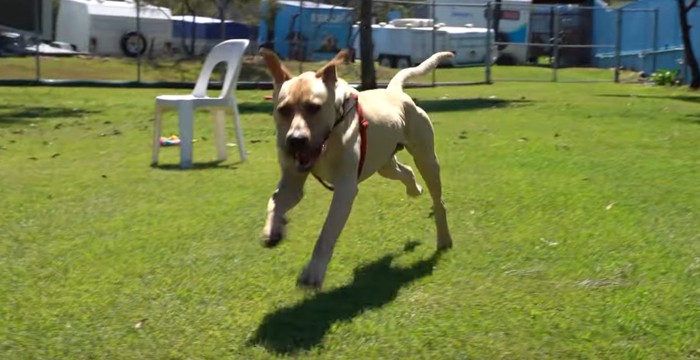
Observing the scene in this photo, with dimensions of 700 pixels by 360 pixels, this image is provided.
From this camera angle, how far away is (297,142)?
521cm

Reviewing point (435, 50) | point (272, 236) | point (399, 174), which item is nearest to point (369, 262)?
point (399, 174)

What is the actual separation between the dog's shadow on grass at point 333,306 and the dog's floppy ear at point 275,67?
3.75ft

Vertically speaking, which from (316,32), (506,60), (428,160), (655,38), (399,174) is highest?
(655,38)

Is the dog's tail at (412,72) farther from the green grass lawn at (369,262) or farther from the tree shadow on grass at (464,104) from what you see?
the tree shadow on grass at (464,104)

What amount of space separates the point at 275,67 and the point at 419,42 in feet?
93.0

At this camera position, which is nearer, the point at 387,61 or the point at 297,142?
the point at 297,142

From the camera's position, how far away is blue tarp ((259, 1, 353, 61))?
1167 inches

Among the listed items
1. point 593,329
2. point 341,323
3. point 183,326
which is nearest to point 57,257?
point 183,326

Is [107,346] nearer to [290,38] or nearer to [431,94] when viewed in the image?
[431,94]

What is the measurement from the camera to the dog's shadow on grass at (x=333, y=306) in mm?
5039

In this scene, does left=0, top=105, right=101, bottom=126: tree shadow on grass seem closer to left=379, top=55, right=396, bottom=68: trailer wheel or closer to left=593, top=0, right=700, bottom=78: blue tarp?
left=593, top=0, right=700, bottom=78: blue tarp

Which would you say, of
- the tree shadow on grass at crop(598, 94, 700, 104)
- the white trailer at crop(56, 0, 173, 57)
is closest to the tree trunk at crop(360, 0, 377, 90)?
the tree shadow on grass at crop(598, 94, 700, 104)

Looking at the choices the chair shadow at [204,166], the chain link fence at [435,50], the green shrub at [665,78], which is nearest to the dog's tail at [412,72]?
the chair shadow at [204,166]

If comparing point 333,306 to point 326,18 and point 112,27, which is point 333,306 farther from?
point 112,27
